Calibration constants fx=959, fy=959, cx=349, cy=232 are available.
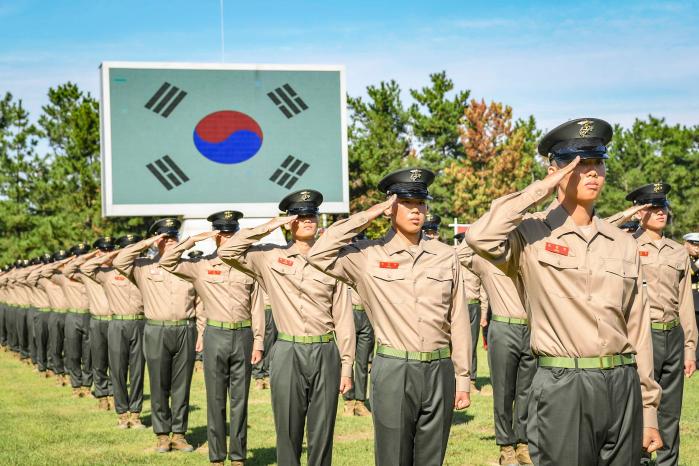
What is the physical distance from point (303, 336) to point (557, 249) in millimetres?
3538

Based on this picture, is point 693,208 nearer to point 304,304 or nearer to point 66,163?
point 66,163

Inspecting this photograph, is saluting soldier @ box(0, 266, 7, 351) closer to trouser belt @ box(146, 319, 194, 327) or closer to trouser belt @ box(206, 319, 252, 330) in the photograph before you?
trouser belt @ box(146, 319, 194, 327)

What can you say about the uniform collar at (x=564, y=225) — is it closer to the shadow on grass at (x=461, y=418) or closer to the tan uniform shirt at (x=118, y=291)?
the shadow on grass at (x=461, y=418)

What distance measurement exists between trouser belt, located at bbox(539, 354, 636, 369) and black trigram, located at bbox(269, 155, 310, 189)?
2261 centimetres

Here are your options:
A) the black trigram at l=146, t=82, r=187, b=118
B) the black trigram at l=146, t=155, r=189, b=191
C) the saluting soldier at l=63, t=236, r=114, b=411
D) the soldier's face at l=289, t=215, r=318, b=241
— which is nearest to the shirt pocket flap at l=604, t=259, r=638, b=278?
the soldier's face at l=289, t=215, r=318, b=241

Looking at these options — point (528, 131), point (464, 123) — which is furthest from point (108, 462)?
point (528, 131)

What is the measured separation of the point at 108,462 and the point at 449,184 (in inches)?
1691

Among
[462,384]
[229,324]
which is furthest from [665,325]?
[229,324]

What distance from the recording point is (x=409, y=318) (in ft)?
21.5

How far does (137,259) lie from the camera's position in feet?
39.7

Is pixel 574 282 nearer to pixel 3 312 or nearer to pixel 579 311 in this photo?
pixel 579 311

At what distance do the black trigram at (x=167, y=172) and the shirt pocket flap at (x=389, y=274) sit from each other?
20.8 meters

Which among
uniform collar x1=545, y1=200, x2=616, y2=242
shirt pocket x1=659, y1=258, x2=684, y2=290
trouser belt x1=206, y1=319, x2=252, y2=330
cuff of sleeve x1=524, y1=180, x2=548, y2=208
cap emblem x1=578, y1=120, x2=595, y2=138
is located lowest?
trouser belt x1=206, y1=319, x2=252, y2=330

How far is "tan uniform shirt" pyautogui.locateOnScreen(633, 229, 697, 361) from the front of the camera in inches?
330
